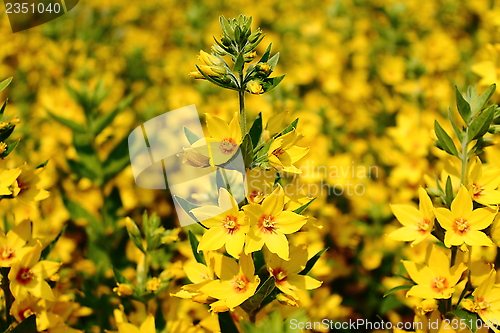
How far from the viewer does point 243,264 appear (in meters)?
1.75

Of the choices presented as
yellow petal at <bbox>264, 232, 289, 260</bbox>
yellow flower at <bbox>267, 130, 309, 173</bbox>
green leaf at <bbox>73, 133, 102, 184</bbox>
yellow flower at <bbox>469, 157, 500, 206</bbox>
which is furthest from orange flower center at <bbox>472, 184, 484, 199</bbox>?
green leaf at <bbox>73, 133, 102, 184</bbox>

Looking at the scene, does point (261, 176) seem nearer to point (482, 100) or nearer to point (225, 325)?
point (225, 325)

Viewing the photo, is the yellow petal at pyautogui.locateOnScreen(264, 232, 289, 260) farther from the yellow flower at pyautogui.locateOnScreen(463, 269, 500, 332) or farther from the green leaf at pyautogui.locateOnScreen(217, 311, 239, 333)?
the yellow flower at pyautogui.locateOnScreen(463, 269, 500, 332)

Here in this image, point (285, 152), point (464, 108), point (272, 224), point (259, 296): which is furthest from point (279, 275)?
point (464, 108)

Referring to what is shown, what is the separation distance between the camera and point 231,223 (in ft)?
5.58

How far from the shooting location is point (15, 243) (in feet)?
6.52

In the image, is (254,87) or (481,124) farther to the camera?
(481,124)

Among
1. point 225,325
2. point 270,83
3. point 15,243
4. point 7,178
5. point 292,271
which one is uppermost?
point 270,83

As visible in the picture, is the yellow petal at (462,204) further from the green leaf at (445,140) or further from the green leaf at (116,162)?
the green leaf at (116,162)

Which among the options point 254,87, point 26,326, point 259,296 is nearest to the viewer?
point 254,87

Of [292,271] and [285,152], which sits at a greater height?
[285,152]

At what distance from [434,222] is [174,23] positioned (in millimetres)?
6984

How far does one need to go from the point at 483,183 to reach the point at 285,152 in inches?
34.4

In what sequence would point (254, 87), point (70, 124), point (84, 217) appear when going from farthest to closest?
point (70, 124) < point (84, 217) < point (254, 87)
